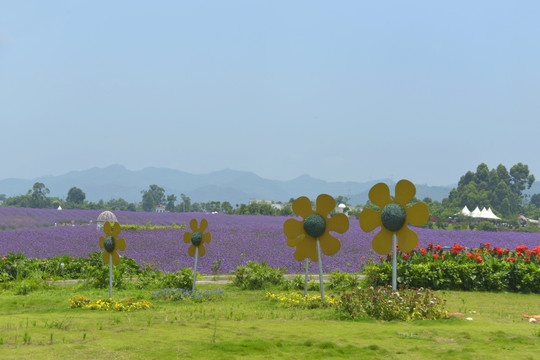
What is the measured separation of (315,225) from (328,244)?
1.45 feet

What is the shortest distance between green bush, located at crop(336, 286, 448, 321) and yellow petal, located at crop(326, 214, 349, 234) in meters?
1.67

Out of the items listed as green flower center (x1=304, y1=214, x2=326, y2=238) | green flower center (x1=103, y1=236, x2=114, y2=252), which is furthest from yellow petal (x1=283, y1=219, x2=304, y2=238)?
green flower center (x1=103, y1=236, x2=114, y2=252)

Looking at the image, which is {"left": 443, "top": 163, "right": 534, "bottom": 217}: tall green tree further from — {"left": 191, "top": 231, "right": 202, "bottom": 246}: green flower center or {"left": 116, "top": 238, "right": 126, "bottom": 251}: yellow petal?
{"left": 116, "top": 238, "right": 126, "bottom": 251}: yellow petal

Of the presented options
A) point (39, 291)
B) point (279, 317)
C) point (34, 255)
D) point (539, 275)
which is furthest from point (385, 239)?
point (34, 255)

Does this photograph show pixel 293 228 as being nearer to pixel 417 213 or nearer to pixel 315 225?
pixel 315 225

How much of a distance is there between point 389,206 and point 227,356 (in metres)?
4.83

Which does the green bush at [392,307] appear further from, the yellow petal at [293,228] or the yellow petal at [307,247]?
the yellow petal at [293,228]

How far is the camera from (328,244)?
998 centimetres

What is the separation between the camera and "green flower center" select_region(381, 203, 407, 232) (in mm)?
9156

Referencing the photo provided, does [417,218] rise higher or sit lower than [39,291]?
higher

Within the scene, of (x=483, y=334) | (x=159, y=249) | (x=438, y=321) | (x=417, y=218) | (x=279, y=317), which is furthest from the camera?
(x=159, y=249)

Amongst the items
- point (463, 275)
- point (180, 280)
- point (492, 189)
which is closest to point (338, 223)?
point (180, 280)

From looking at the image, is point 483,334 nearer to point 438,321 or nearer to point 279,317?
point 438,321

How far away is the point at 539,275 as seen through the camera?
12.7 meters
